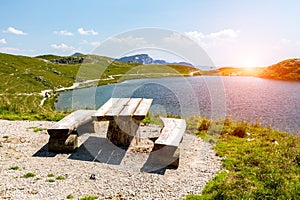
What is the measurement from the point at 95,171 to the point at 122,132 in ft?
7.55

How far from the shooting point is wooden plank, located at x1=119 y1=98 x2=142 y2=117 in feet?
26.2

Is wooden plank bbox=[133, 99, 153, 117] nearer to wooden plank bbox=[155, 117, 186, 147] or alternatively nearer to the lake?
wooden plank bbox=[155, 117, 186, 147]

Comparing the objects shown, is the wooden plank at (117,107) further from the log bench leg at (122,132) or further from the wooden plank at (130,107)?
the log bench leg at (122,132)

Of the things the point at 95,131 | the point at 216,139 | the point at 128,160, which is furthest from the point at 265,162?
the point at 95,131

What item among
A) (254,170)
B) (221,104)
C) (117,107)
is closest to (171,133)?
(117,107)

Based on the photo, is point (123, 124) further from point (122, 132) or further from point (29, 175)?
point (29, 175)

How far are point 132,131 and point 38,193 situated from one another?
4.07m

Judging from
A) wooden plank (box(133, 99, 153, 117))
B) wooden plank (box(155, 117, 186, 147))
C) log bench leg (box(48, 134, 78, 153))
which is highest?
wooden plank (box(133, 99, 153, 117))

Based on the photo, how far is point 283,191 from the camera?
558 centimetres

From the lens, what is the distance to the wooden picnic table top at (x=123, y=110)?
7660mm

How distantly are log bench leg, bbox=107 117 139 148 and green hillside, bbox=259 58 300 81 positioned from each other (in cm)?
8149

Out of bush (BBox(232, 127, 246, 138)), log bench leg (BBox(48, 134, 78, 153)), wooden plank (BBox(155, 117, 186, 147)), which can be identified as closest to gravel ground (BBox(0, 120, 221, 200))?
log bench leg (BBox(48, 134, 78, 153))

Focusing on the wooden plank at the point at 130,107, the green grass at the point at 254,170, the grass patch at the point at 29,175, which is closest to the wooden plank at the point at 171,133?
the wooden plank at the point at 130,107

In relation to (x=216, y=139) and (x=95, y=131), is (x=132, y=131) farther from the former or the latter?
(x=216, y=139)
